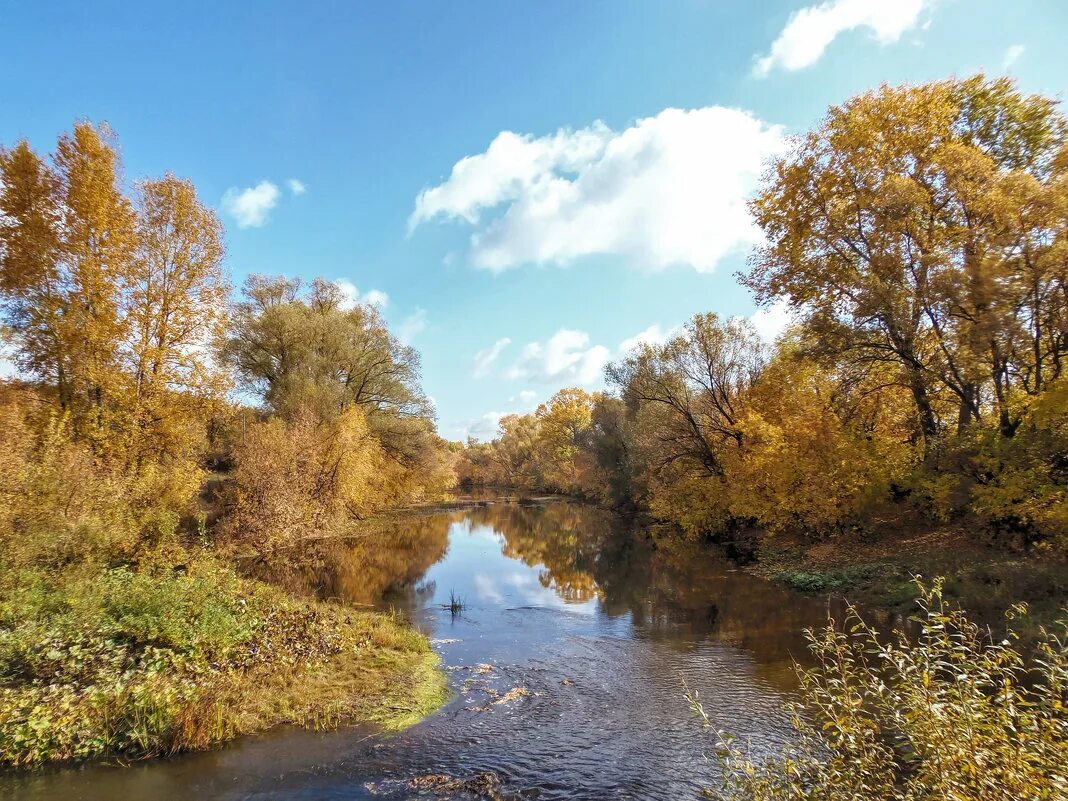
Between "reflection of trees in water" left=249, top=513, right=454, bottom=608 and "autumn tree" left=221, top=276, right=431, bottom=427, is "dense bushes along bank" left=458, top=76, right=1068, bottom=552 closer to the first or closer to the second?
"reflection of trees in water" left=249, top=513, right=454, bottom=608

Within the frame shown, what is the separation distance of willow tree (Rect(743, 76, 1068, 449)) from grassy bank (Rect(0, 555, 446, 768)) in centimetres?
1803

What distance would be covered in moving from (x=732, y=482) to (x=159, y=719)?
2368 cm

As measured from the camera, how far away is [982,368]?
1775cm

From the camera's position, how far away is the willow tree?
14820mm

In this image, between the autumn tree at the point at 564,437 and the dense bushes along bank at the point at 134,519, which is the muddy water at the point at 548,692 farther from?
the autumn tree at the point at 564,437

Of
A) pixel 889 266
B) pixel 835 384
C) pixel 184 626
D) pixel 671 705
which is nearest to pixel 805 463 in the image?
pixel 835 384

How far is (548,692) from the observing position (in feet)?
33.8

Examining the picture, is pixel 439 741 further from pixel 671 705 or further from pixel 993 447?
pixel 993 447

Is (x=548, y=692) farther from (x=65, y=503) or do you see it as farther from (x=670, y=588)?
(x=65, y=503)

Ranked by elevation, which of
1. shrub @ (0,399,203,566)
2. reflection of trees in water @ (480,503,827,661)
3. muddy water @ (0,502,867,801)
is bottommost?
muddy water @ (0,502,867,801)

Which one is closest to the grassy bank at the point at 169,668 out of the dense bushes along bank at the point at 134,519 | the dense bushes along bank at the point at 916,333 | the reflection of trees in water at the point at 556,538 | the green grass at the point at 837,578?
the dense bushes along bank at the point at 134,519

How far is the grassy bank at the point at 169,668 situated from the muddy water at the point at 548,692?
0.46m

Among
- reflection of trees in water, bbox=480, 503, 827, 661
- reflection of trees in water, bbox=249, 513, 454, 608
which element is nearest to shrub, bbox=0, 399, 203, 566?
reflection of trees in water, bbox=249, 513, 454, 608

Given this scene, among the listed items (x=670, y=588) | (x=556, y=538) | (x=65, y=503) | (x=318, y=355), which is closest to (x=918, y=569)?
(x=670, y=588)
